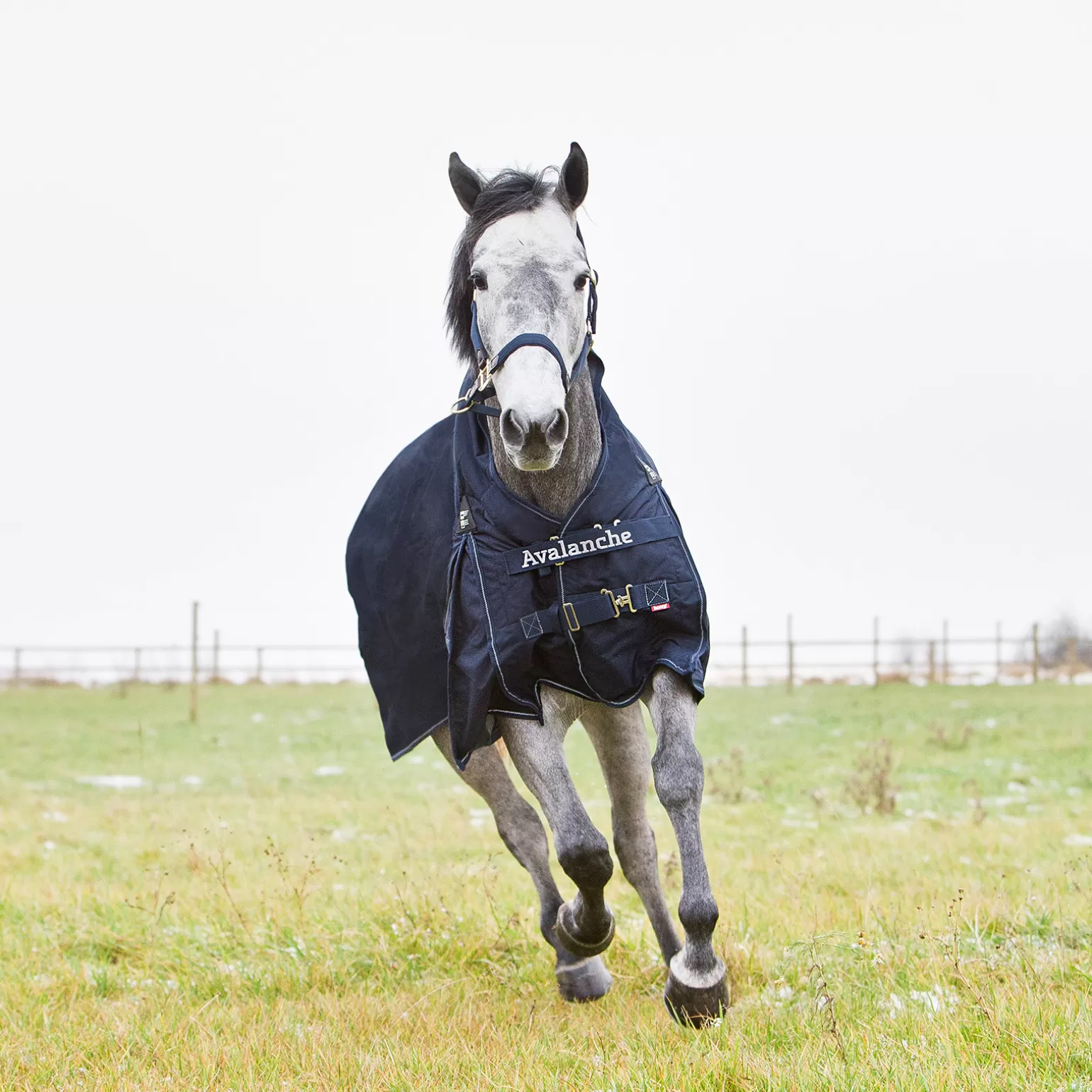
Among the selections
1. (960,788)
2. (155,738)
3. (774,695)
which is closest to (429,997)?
(960,788)

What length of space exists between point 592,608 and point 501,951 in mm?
1905

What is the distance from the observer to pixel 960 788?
12156 millimetres

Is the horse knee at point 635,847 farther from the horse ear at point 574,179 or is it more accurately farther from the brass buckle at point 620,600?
the horse ear at point 574,179

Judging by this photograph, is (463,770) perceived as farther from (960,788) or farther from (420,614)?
(960,788)

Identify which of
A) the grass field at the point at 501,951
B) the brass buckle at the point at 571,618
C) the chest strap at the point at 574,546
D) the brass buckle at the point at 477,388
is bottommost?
the grass field at the point at 501,951

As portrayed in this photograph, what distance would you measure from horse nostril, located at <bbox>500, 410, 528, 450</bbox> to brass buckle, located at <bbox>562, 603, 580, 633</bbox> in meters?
0.74

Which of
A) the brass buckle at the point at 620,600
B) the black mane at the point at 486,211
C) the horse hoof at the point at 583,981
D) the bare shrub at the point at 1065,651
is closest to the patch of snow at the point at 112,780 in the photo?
the horse hoof at the point at 583,981

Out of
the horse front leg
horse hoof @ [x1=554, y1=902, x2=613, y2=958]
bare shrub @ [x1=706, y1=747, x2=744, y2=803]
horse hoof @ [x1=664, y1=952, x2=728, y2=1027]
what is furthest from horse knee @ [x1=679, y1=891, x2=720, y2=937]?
bare shrub @ [x1=706, y1=747, x2=744, y2=803]

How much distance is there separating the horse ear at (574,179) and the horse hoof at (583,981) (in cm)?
289

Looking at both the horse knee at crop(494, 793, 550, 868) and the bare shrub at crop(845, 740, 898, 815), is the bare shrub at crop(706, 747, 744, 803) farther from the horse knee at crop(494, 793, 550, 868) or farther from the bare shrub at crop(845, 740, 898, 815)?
the horse knee at crop(494, 793, 550, 868)

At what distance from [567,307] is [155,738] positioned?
18.1 m

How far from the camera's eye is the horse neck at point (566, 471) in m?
4.04

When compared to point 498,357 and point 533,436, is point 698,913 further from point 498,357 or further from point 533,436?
point 498,357

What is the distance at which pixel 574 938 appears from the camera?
4297mm
